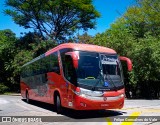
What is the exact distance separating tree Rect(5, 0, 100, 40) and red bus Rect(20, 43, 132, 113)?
90.6 feet

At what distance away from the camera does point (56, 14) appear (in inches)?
1711

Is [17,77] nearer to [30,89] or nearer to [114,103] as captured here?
[30,89]

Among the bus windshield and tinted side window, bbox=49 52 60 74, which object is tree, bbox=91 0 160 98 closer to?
tinted side window, bbox=49 52 60 74

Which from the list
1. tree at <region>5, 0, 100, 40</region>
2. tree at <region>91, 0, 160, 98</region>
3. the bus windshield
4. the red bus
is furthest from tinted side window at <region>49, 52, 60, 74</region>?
tree at <region>5, 0, 100, 40</region>

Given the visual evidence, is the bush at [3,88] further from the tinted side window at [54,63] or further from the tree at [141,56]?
the tinted side window at [54,63]

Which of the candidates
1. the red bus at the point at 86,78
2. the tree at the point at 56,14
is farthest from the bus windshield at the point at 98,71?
the tree at the point at 56,14

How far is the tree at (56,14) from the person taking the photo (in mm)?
42000

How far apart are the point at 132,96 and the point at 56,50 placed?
20.1m

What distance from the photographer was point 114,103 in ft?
42.8

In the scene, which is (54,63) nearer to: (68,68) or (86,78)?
(68,68)

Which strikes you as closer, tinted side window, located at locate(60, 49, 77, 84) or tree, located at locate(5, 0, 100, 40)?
tinted side window, located at locate(60, 49, 77, 84)

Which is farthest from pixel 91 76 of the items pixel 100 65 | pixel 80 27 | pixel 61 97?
pixel 80 27

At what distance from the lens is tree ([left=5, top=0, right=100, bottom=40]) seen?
138ft

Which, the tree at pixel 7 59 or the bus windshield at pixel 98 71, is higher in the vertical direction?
the tree at pixel 7 59
